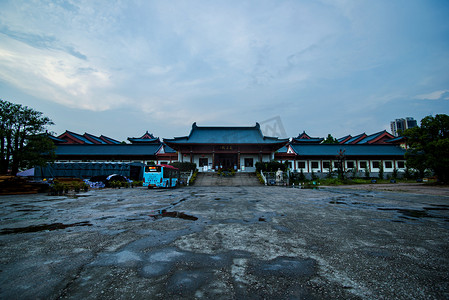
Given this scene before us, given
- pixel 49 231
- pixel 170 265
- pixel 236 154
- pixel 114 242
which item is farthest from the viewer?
pixel 236 154

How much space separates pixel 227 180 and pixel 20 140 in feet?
63.0

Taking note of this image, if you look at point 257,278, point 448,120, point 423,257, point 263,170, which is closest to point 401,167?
point 448,120

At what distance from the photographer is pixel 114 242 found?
12.4ft

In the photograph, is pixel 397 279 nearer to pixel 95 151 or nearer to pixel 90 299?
pixel 90 299

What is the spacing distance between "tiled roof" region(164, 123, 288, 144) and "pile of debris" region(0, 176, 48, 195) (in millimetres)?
17662

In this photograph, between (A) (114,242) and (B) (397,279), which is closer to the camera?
(B) (397,279)

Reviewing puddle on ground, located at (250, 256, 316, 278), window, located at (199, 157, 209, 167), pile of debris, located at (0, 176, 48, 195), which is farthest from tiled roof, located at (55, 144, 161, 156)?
puddle on ground, located at (250, 256, 316, 278)

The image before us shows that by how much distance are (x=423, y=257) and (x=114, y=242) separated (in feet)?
16.5

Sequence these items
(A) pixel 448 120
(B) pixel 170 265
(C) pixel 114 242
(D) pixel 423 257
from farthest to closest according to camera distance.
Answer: (A) pixel 448 120
(C) pixel 114 242
(D) pixel 423 257
(B) pixel 170 265

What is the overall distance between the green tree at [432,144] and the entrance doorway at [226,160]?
67.1 ft

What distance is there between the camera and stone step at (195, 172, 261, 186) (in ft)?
78.1

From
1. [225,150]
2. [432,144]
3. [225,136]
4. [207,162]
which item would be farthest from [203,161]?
[432,144]

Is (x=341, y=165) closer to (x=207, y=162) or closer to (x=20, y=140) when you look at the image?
(x=207, y=162)

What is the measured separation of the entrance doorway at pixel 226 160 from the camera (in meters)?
32.2
